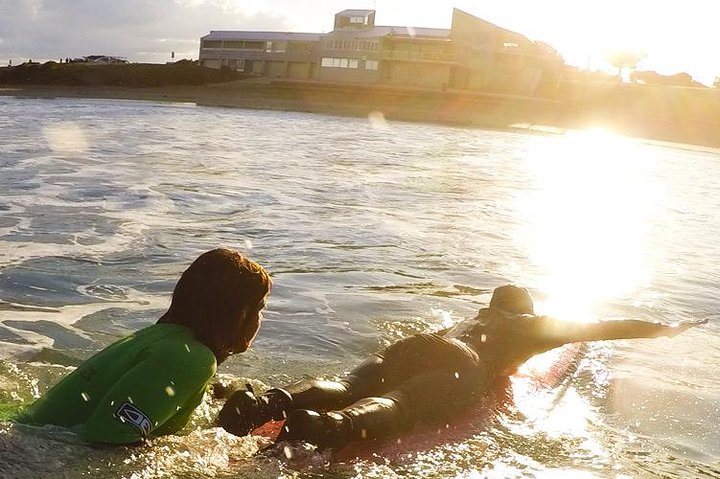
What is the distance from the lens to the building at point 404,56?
6638 cm

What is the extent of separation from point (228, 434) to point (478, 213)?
36.9 ft

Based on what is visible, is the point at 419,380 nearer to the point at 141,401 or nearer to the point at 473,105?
the point at 141,401

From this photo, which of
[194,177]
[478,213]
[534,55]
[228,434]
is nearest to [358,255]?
[478,213]

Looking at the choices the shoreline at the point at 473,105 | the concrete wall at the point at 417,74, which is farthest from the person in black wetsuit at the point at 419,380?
the concrete wall at the point at 417,74

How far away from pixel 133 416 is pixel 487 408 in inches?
98.5

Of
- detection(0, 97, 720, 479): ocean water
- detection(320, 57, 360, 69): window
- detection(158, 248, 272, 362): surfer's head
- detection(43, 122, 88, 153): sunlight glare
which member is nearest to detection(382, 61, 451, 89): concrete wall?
detection(320, 57, 360, 69): window

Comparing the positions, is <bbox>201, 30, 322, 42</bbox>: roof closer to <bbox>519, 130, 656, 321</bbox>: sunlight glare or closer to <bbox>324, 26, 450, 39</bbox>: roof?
<bbox>324, 26, 450, 39</bbox>: roof

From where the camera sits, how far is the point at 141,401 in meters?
3.46

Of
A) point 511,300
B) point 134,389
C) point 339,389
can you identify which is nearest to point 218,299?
point 134,389

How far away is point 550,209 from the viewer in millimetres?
16781

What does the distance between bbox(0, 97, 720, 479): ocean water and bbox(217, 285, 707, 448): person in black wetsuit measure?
0.17m

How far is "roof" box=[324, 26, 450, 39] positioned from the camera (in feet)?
229

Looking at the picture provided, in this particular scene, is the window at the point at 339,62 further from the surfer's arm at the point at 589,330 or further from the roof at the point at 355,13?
the surfer's arm at the point at 589,330

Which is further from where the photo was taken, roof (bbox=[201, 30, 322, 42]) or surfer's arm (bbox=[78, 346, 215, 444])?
roof (bbox=[201, 30, 322, 42])
